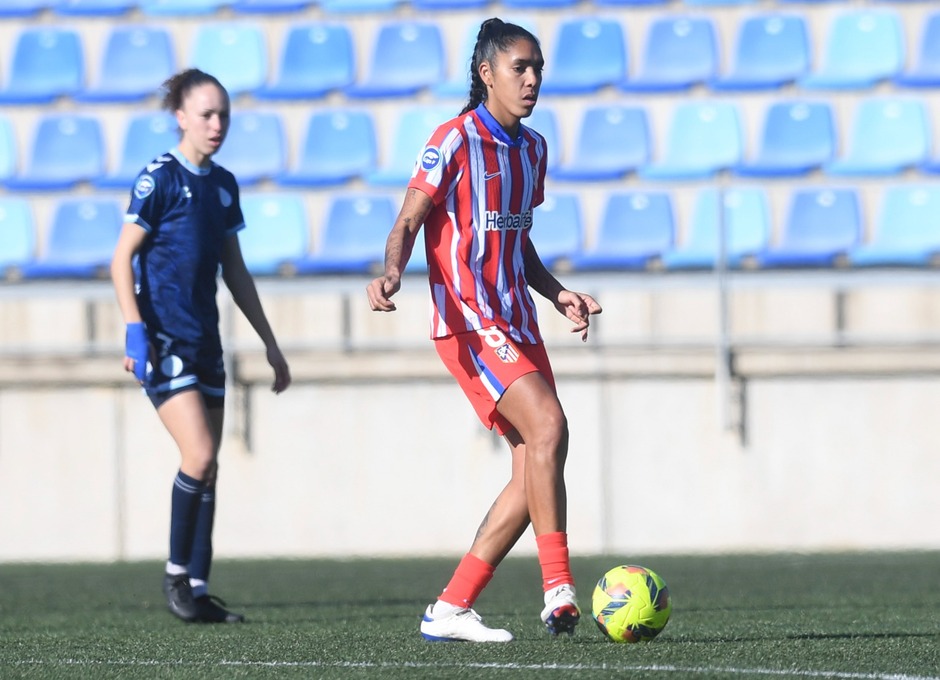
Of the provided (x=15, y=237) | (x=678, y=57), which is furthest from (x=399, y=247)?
(x=678, y=57)

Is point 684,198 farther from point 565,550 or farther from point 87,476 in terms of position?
point 565,550

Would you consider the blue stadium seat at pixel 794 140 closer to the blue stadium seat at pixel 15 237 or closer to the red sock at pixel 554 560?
the blue stadium seat at pixel 15 237

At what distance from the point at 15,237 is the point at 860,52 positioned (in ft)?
21.1

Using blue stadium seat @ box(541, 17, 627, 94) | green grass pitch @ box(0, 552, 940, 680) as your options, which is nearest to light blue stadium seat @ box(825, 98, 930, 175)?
blue stadium seat @ box(541, 17, 627, 94)

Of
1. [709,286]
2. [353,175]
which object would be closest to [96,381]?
[353,175]

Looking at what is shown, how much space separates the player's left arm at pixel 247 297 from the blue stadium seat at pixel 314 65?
20.4 feet

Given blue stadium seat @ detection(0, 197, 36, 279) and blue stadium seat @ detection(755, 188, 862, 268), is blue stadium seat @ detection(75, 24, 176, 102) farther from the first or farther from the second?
blue stadium seat @ detection(755, 188, 862, 268)

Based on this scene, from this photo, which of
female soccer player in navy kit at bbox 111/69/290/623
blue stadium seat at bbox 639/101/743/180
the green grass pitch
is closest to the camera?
the green grass pitch

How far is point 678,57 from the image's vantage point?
11.8 m

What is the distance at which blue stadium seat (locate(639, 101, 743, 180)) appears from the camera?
11.4 m

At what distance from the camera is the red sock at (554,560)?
164 inches

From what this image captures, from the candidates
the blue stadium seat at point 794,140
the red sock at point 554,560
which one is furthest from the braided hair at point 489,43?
the blue stadium seat at point 794,140

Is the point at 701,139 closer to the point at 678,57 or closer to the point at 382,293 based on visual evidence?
the point at 678,57

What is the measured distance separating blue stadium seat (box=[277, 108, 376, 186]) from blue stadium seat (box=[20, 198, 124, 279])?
1277 millimetres
